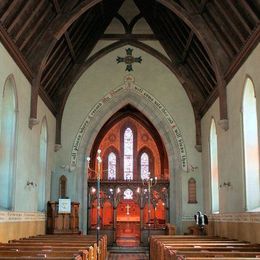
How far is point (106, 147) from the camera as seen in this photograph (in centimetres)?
2900

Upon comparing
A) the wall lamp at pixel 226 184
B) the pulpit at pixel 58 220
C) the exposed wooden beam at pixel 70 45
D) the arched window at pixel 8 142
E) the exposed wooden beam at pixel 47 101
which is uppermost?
the exposed wooden beam at pixel 70 45

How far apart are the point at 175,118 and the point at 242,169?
21.7 ft

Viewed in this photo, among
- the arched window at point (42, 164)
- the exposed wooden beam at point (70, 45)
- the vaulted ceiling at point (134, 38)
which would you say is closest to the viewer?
the vaulted ceiling at point (134, 38)

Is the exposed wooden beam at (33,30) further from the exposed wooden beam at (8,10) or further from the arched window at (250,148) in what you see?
the arched window at (250,148)

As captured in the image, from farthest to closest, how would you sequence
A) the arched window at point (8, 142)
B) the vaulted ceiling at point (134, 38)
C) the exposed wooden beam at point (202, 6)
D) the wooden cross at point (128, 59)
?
the wooden cross at point (128, 59) < the exposed wooden beam at point (202, 6) < the arched window at point (8, 142) < the vaulted ceiling at point (134, 38)

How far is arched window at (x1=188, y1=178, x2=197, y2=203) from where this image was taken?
714 inches

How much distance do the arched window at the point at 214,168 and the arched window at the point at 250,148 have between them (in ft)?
13.0

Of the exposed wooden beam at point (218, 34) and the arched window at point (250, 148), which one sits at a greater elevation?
the exposed wooden beam at point (218, 34)

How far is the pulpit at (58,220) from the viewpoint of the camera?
16328mm

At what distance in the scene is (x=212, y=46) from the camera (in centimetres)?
1402

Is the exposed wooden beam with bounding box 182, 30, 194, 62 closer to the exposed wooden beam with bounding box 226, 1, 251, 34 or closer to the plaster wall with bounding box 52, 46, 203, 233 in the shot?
the plaster wall with bounding box 52, 46, 203, 233

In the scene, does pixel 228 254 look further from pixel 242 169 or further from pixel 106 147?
pixel 106 147

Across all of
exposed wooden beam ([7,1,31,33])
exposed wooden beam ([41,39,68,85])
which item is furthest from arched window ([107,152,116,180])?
exposed wooden beam ([7,1,31,33])

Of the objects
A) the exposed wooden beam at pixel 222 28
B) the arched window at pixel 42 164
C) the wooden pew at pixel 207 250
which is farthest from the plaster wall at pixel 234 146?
the arched window at pixel 42 164
